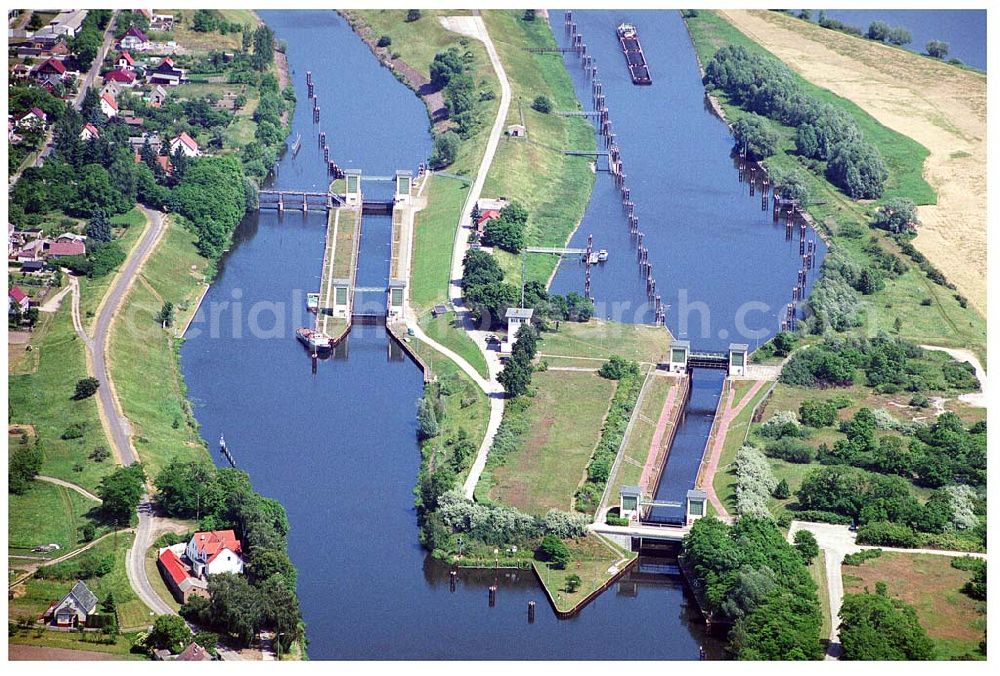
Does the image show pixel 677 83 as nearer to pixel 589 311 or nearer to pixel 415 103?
pixel 415 103

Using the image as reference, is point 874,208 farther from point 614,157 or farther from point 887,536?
point 887,536

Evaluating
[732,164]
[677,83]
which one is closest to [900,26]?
[677,83]

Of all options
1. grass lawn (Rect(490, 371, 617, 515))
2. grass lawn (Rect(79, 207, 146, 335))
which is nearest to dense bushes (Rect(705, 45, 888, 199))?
grass lawn (Rect(490, 371, 617, 515))

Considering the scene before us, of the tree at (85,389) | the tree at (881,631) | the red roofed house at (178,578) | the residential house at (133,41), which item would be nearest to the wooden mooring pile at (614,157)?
the tree at (85,389)

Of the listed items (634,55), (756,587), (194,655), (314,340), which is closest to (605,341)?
(314,340)

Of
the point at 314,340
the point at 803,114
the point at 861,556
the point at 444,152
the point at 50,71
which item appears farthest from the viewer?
the point at 803,114

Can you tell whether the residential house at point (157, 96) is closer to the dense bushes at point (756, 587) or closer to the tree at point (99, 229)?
the tree at point (99, 229)
